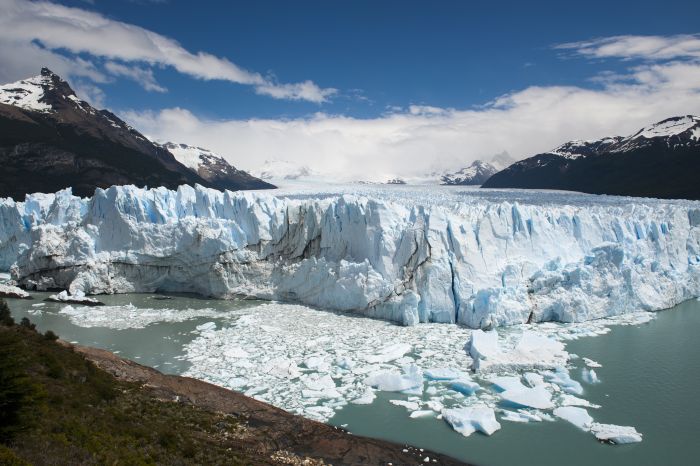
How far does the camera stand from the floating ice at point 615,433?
795 centimetres

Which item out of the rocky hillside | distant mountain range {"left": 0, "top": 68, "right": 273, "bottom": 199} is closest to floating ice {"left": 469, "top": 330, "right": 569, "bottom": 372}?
the rocky hillside

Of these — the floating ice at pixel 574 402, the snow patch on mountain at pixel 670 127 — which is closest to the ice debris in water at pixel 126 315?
the floating ice at pixel 574 402

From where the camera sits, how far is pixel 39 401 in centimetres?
634

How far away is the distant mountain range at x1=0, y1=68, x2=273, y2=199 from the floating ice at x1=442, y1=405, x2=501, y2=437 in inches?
1684

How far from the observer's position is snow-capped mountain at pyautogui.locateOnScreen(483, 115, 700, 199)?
157 feet

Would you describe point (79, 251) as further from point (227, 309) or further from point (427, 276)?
point (427, 276)

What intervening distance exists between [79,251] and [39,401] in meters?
14.4

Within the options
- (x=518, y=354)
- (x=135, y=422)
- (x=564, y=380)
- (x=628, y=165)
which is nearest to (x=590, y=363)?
(x=564, y=380)

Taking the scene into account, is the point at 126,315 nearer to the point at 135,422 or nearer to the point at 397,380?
the point at 135,422

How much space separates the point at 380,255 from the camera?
1623 centimetres

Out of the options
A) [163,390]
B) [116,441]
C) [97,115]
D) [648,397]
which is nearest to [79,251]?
[163,390]

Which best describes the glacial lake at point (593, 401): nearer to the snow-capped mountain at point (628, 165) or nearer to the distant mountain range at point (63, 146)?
the snow-capped mountain at point (628, 165)

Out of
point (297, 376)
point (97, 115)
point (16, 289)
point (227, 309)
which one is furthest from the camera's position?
point (97, 115)

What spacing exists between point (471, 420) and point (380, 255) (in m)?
8.22
